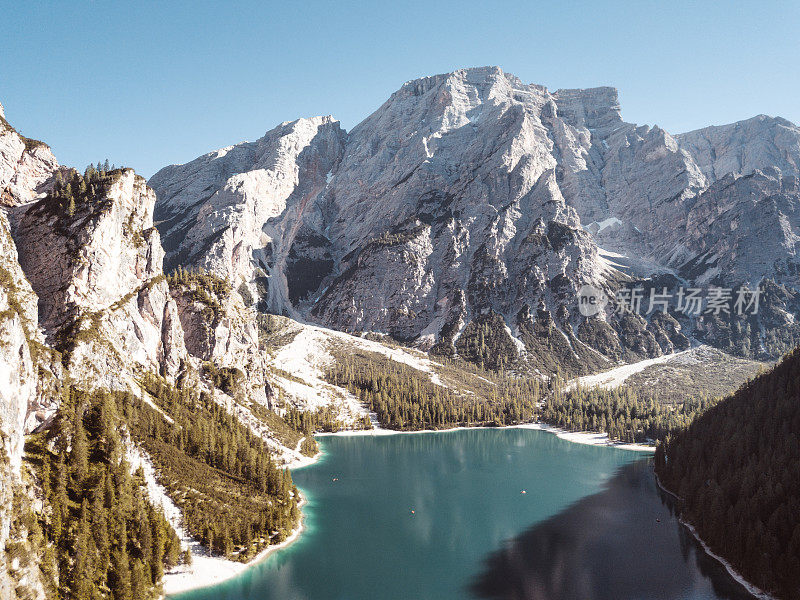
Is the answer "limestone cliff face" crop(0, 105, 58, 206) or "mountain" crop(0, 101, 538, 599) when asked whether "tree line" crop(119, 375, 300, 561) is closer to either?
"mountain" crop(0, 101, 538, 599)

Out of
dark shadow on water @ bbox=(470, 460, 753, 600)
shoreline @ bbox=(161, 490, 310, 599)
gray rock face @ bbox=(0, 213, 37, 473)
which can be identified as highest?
gray rock face @ bbox=(0, 213, 37, 473)

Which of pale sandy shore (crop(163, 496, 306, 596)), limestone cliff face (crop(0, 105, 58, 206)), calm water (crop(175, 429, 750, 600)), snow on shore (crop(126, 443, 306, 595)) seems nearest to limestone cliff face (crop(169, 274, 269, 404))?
calm water (crop(175, 429, 750, 600))

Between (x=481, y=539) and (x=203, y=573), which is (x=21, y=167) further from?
(x=481, y=539)

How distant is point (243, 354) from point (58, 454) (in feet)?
297

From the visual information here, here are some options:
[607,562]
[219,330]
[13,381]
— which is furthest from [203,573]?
[219,330]

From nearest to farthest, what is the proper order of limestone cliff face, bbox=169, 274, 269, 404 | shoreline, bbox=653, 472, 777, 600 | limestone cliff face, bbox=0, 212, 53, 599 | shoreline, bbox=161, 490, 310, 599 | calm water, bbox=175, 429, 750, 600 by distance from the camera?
limestone cliff face, bbox=0, 212, 53, 599, shoreline, bbox=161, 490, 310, 599, calm water, bbox=175, 429, 750, 600, shoreline, bbox=653, 472, 777, 600, limestone cliff face, bbox=169, 274, 269, 404

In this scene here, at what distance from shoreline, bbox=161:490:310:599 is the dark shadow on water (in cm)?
3369

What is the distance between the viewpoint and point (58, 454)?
2899 inches

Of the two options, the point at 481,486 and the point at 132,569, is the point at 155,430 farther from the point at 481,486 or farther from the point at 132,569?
the point at 481,486

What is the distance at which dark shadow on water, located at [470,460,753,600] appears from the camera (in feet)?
230

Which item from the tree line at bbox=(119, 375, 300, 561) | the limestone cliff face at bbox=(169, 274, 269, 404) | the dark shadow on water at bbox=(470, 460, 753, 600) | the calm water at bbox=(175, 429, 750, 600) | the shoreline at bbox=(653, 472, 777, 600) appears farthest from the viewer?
the limestone cliff face at bbox=(169, 274, 269, 404)

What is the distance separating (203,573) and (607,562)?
59673 mm

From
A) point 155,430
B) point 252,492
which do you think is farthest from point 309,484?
point 155,430

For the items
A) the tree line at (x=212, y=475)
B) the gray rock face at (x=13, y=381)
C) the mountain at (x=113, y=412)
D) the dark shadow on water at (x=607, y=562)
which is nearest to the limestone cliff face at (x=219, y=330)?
the mountain at (x=113, y=412)
